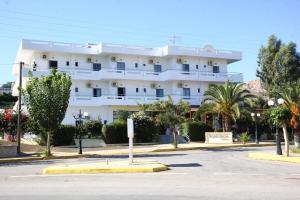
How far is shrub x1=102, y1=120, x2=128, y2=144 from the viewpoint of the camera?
1726 inches

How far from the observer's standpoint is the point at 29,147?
1547 inches

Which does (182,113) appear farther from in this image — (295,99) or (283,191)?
(283,191)

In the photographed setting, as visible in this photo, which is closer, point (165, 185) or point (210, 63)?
point (165, 185)

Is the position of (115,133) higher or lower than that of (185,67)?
lower

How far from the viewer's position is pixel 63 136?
1673 inches

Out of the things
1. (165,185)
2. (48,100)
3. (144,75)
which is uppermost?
(144,75)

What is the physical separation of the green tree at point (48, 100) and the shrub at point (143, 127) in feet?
45.9

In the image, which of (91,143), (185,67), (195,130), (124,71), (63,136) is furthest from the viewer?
(185,67)

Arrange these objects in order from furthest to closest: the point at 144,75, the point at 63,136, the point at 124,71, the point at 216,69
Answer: the point at 216,69
the point at 144,75
the point at 124,71
the point at 63,136

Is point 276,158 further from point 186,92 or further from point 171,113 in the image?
point 186,92

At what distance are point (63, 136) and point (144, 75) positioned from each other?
16.9 metres

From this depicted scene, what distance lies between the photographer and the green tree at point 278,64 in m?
59.5

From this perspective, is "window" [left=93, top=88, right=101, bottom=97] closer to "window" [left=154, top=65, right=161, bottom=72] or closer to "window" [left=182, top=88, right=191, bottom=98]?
"window" [left=154, top=65, right=161, bottom=72]

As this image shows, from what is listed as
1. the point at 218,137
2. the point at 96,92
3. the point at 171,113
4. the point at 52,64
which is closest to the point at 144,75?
the point at 96,92
